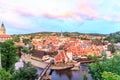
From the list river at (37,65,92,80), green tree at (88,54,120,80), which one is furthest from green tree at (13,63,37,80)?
river at (37,65,92,80)

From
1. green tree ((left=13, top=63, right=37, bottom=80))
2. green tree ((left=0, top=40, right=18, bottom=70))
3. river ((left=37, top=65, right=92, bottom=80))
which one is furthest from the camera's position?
river ((left=37, top=65, right=92, bottom=80))

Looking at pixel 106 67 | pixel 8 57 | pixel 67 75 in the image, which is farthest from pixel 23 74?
pixel 67 75

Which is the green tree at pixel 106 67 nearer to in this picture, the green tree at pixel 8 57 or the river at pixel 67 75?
the green tree at pixel 8 57

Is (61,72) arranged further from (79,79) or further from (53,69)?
(79,79)

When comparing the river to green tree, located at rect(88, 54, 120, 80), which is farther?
the river

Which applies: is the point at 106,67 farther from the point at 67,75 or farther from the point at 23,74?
the point at 67,75

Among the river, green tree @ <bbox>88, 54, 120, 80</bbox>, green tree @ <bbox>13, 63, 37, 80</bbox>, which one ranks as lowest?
the river

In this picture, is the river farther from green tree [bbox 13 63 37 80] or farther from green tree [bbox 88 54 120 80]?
green tree [bbox 13 63 37 80]

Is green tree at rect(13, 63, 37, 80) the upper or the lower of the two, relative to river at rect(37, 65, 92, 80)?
upper

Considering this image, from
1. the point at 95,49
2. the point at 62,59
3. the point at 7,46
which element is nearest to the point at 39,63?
the point at 62,59

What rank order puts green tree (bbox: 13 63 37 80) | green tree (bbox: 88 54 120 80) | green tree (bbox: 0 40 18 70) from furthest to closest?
green tree (bbox: 0 40 18 70) < green tree (bbox: 13 63 37 80) < green tree (bbox: 88 54 120 80)

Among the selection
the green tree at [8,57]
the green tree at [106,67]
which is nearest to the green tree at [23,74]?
the green tree at [8,57]
